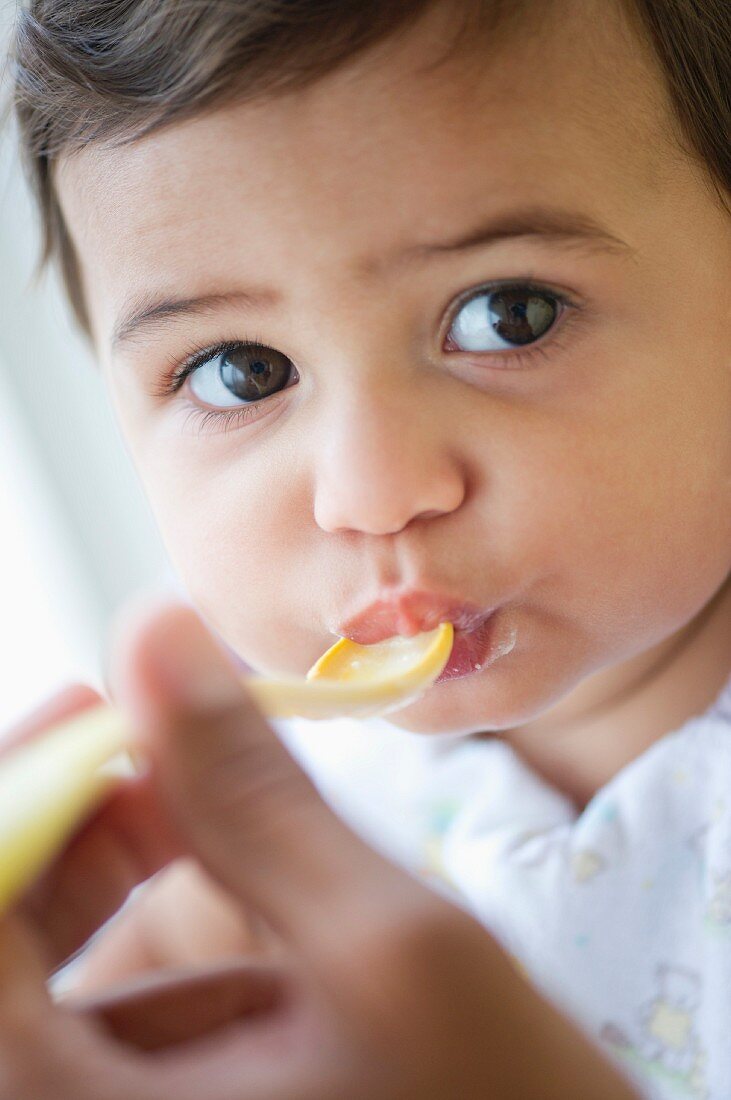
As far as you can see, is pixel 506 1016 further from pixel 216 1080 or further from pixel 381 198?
pixel 381 198


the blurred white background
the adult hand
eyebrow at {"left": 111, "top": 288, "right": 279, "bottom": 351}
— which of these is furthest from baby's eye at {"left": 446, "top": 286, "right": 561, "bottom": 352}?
the blurred white background

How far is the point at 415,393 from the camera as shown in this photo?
1.89 feet

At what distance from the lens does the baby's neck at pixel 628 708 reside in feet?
2.57

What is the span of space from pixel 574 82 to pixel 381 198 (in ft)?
0.40

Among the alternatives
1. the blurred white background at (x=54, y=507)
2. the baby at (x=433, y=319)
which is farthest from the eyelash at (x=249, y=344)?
the blurred white background at (x=54, y=507)

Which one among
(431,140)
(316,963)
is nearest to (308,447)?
(431,140)

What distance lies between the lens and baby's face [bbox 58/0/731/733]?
0.55m

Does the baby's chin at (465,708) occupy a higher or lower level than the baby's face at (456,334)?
lower

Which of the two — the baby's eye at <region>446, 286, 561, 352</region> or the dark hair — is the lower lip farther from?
the dark hair

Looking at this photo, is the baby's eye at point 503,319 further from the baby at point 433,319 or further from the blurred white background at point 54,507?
the blurred white background at point 54,507

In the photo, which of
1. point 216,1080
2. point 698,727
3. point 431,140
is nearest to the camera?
point 216,1080

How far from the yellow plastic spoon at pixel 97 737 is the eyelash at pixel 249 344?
156mm

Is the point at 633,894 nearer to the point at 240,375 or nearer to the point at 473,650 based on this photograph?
the point at 473,650

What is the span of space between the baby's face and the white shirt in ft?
0.51
